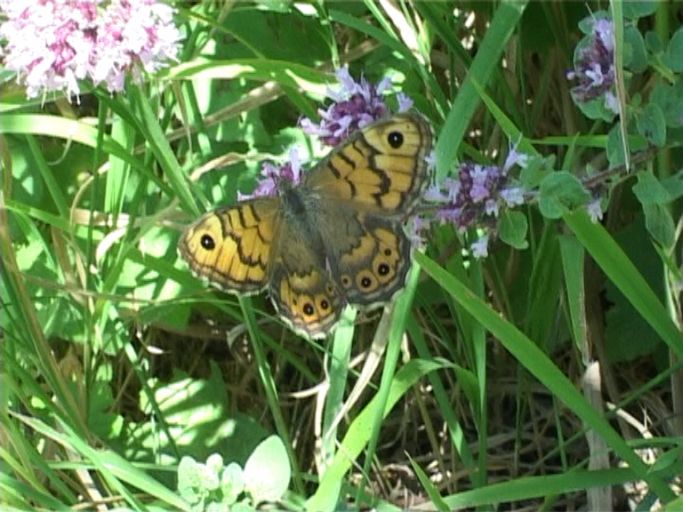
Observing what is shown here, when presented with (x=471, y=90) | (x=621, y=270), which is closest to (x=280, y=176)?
(x=471, y=90)

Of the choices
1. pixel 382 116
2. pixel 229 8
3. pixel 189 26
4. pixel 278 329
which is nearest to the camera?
pixel 382 116

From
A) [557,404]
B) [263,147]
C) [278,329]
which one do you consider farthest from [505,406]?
[263,147]

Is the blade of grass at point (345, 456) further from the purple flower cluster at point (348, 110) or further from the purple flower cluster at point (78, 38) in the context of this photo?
the purple flower cluster at point (78, 38)

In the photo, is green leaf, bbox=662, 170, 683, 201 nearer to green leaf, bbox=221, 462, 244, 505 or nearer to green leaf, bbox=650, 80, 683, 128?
green leaf, bbox=650, 80, 683, 128

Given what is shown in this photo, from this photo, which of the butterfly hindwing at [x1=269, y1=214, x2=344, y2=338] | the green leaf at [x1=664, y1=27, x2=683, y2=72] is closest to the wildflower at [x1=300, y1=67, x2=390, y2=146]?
the butterfly hindwing at [x1=269, y1=214, x2=344, y2=338]

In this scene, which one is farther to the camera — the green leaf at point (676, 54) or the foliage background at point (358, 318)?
the foliage background at point (358, 318)

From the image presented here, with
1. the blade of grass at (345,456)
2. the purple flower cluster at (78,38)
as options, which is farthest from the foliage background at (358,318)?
the purple flower cluster at (78,38)

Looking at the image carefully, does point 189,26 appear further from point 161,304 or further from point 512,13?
point 512,13
